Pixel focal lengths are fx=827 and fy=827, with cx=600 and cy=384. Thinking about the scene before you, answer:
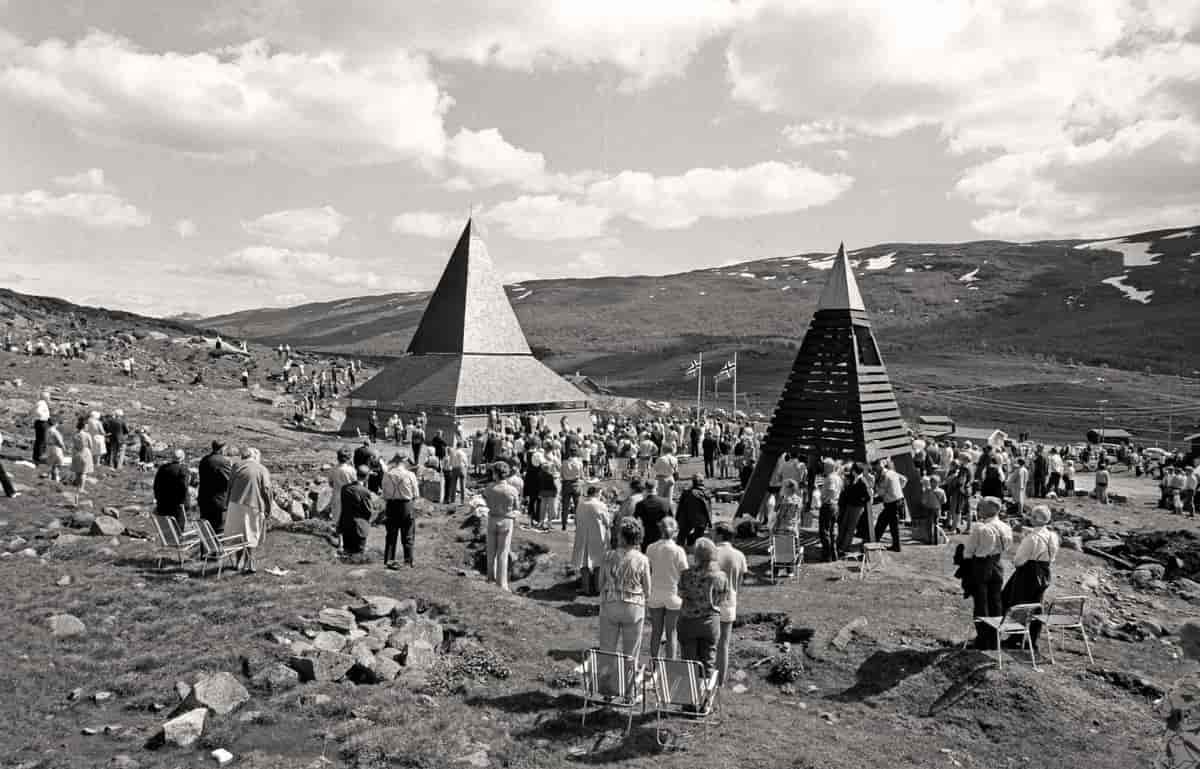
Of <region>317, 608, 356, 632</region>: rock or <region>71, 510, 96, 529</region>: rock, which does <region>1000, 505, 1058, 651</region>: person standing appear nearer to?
<region>317, 608, 356, 632</region>: rock

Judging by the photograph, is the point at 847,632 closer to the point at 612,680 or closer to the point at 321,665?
the point at 612,680

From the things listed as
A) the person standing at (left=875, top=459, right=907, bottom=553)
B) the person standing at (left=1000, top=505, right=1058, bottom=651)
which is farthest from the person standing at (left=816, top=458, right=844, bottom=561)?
the person standing at (left=1000, top=505, right=1058, bottom=651)

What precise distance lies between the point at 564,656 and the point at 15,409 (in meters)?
24.8

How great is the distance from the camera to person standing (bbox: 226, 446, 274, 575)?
1092 centimetres

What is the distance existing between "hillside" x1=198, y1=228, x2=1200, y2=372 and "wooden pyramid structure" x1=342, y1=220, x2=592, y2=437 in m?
70.4

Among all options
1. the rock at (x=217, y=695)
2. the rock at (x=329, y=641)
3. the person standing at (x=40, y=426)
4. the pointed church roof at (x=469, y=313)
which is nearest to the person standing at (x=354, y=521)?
the rock at (x=329, y=641)

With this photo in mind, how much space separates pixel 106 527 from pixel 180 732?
7222mm

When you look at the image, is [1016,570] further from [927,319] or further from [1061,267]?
[1061,267]

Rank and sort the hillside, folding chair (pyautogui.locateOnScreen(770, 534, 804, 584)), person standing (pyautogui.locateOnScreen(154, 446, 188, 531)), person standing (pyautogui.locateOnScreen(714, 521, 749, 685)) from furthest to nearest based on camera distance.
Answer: the hillside < folding chair (pyautogui.locateOnScreen(770, 534, 804, 584)) < person standing (pyautogui.locateOnScreen(154, 446, 188, 531)) < person standing (pyautogui.locateOnScreen(714, 521, 749, 685))

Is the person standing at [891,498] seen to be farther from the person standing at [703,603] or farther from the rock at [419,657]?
the rock at [419,657]

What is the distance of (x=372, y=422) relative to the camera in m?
31.4

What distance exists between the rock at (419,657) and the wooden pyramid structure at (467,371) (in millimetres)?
23075

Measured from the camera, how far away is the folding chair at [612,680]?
715 cm

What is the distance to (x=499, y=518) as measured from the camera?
11.5 m
